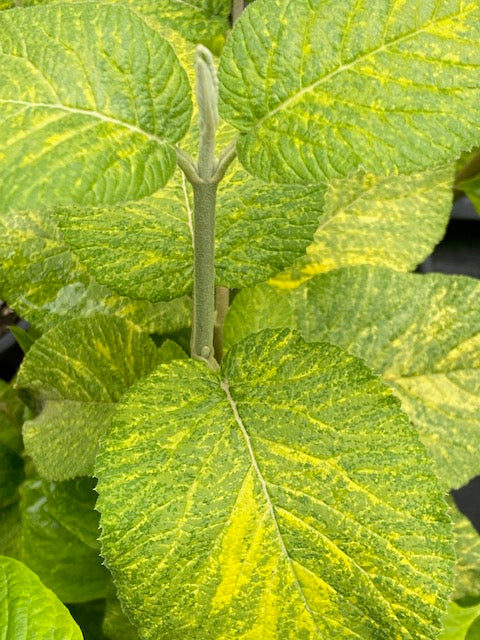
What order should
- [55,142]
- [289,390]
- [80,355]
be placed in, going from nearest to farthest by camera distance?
1. [55,142]
2. [289,390]
3. [80,355]

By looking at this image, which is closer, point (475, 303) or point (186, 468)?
point (186, 468)

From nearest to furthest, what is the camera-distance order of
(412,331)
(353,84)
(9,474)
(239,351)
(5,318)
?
(353,84) < (239,351) < (412,331) < (9,474) < (5,318)

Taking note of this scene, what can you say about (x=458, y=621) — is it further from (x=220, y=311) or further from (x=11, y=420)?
(x=11, y=420)

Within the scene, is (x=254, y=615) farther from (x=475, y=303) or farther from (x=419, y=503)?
(x=475, y=303)

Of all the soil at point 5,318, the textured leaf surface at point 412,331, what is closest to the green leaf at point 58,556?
the textured leaf surface at point 412,331

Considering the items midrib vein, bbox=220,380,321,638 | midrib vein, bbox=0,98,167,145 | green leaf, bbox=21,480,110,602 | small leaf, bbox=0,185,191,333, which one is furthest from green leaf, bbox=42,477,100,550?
midrib vein, bbox=0,98,167,145

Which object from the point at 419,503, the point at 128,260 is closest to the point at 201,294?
the point at 128,260

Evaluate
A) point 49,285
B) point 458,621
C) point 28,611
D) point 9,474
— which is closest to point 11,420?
point 9,474

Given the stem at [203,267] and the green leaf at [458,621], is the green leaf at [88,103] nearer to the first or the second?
the stem at [203,267]
